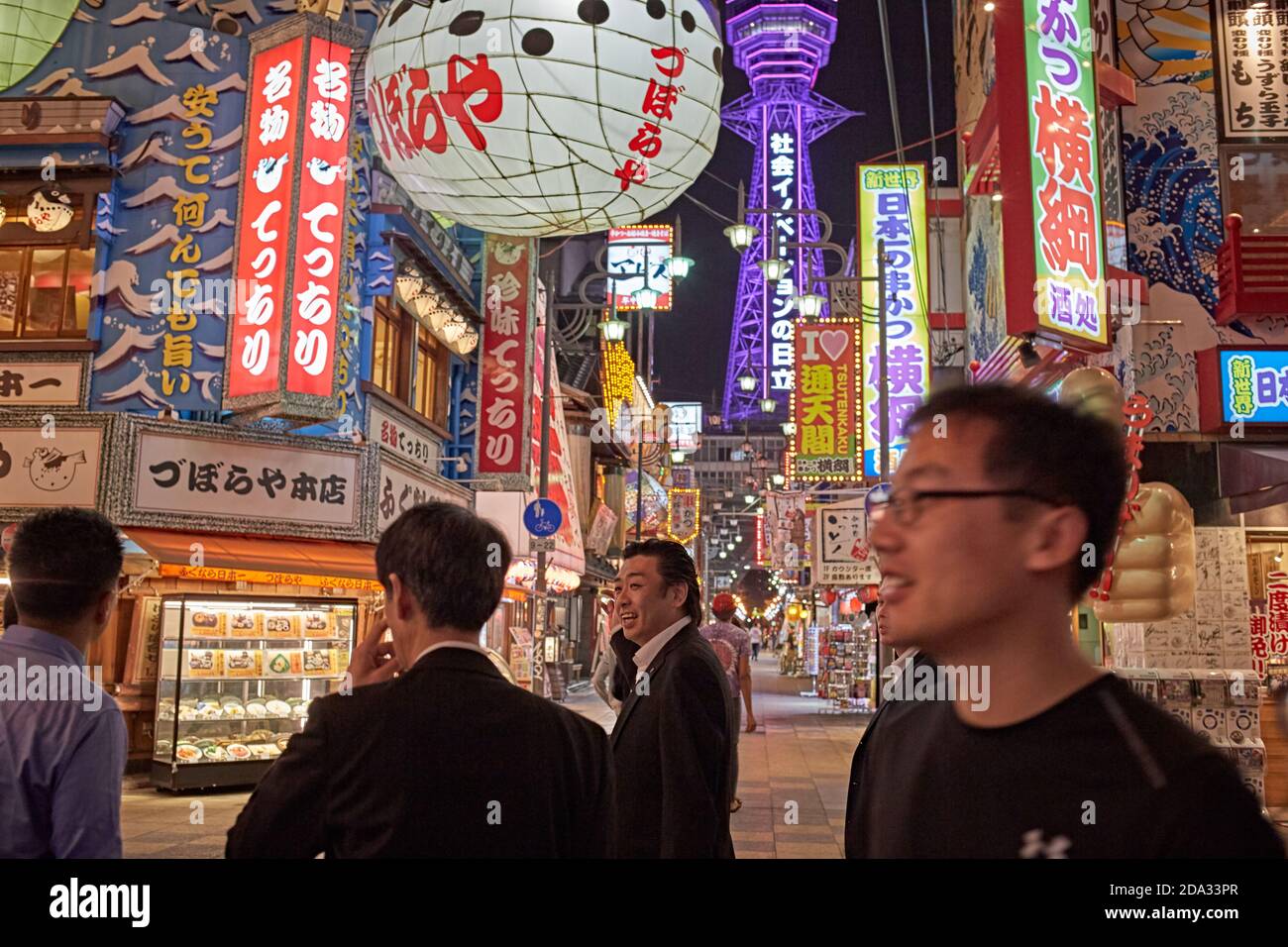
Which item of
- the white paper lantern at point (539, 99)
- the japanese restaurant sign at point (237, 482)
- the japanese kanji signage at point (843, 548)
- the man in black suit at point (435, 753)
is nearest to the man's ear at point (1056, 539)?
the man in black suit at point (435, 753)

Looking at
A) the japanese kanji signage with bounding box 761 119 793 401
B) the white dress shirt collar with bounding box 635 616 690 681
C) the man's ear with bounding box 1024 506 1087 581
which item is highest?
the japanese kanji signage with bounding box 761 119 793 401

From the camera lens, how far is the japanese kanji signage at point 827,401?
2017cm

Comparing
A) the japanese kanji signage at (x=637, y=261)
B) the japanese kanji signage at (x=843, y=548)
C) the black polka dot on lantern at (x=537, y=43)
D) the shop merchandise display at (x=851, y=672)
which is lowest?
the shop merchandise display at (x=851, y=672)

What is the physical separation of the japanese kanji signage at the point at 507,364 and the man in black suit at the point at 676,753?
507 inches

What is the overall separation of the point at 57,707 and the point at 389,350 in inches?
562

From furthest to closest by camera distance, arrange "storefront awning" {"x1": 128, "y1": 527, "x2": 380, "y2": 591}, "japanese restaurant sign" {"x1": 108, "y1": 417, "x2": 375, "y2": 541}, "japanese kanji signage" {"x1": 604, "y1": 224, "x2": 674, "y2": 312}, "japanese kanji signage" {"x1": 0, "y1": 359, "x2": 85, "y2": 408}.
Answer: "japanese kanji signage" {"x1": 604, "y1": 224, "x2": 674, "y2": 312} < "japanese kanji signage" {"x1": 0, "y1": 359, "x2": 85, "y2": 408} < "japanese restaurant sign" {"x1": 108, "y1": 417, "x2": 375, "y2": 541} < "storefront awning" {"x1": 128, "y1": 527, "x2": 380, "y2": 591}

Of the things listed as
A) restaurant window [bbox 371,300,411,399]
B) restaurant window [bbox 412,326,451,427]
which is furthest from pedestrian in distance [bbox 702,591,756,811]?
restaurant window [bbox 412,326,451,427]

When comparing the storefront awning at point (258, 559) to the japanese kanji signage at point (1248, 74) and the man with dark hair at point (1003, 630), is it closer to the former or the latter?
the man with dark hair at point (1003, 630)

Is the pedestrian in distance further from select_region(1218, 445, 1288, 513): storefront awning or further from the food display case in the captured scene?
select_region(1218, 445, 1288, 513): storefront awning

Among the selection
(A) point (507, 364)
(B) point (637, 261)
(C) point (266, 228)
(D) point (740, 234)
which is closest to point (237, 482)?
(C) point (266, 228)

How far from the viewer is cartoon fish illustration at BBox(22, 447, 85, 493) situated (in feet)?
42.3

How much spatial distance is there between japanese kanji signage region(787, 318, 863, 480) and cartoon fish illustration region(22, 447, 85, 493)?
1201cm

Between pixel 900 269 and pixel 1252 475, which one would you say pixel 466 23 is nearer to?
pixel 1252 475

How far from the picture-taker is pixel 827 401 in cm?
2050
